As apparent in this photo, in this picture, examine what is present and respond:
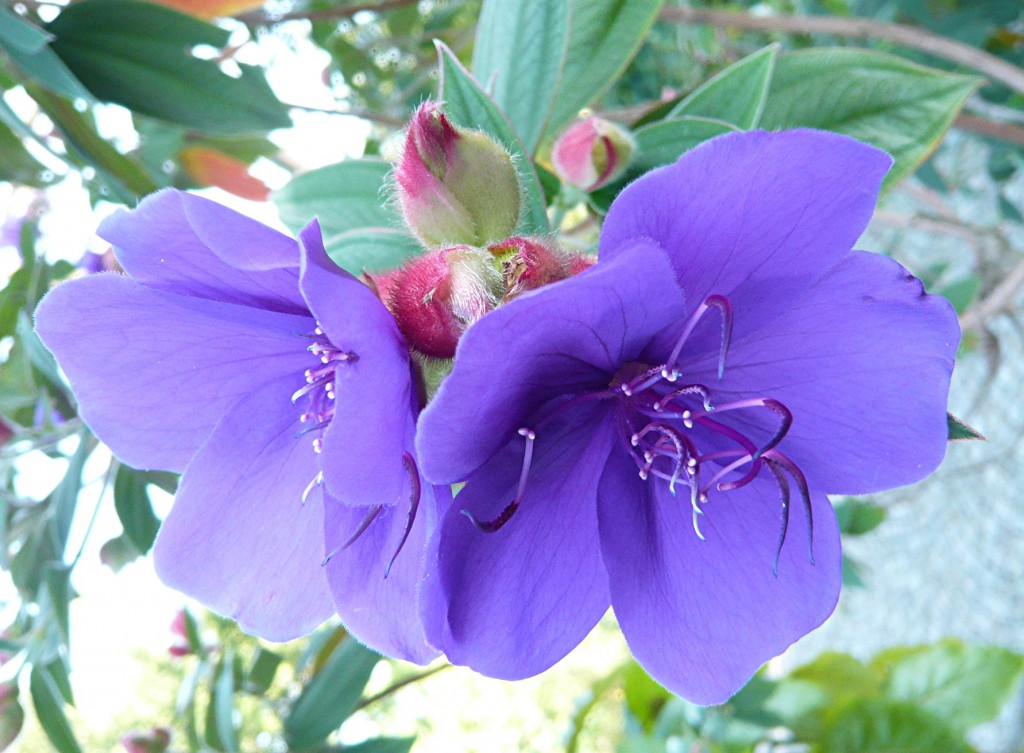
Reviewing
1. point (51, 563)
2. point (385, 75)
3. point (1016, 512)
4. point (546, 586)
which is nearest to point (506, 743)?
point (1016, 512)

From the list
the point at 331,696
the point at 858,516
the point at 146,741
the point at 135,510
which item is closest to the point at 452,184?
the point at 135,510

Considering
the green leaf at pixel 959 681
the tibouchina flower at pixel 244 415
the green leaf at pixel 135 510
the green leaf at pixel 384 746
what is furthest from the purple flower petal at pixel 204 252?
the green leaf at pixel 959 681

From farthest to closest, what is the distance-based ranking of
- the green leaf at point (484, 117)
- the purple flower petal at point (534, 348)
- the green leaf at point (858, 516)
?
the green leaf at point (858, 516) < the green leaf at point (484, 117) < the purple flower petal at point (534, 348)

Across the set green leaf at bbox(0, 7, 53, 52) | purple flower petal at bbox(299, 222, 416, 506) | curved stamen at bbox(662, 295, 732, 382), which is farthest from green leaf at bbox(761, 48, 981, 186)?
green leaf at bbox(0, 7, 53, 52)

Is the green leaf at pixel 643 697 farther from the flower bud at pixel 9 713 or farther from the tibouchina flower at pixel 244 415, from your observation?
the tibouchina flower at pixel 244 415

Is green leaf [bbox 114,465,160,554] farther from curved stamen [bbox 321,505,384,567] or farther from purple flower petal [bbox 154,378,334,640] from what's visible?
curved stamen [bbox 321,505,384,567]
